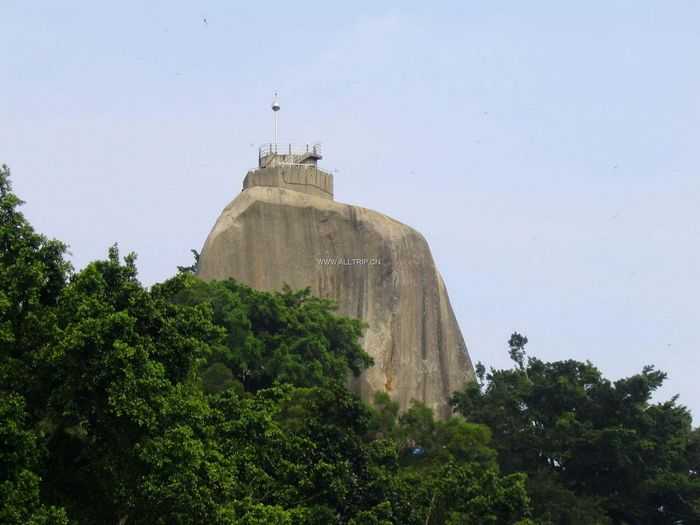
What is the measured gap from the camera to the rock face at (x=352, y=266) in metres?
41.3

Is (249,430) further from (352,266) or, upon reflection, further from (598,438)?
(352,266)

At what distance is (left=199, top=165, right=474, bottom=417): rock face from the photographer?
→ 41281 mm

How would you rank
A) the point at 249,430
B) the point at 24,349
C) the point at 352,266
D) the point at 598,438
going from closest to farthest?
the point at 24,349 → the point at 249,430 → the point at 598,438 → the point at 352,266

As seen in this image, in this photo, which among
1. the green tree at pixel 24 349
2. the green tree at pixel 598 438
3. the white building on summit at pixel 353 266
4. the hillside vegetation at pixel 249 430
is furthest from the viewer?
the white building on summit at pixel 353 266

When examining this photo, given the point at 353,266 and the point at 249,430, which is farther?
the point at 353,266

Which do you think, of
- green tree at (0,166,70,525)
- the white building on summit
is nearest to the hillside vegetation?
green tree at (0,166,70,525)

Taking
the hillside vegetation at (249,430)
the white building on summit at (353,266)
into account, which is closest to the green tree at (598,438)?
the hillside vegetation at (249,430)

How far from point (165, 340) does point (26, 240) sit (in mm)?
2224

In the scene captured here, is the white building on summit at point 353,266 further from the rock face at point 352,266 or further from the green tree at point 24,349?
the green tree at point 24,349

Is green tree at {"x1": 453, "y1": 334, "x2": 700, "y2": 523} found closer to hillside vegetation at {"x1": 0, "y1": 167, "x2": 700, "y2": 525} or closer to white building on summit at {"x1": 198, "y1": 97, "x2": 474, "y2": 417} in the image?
hillside vegetation at {"x1": 0, "y1": 167, "x2": 700, "y2": 525}

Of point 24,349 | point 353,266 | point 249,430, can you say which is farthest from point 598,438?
point 24,349

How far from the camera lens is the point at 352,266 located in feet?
138

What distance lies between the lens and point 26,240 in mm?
20703

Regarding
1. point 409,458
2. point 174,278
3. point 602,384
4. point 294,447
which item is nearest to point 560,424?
point 602,384
